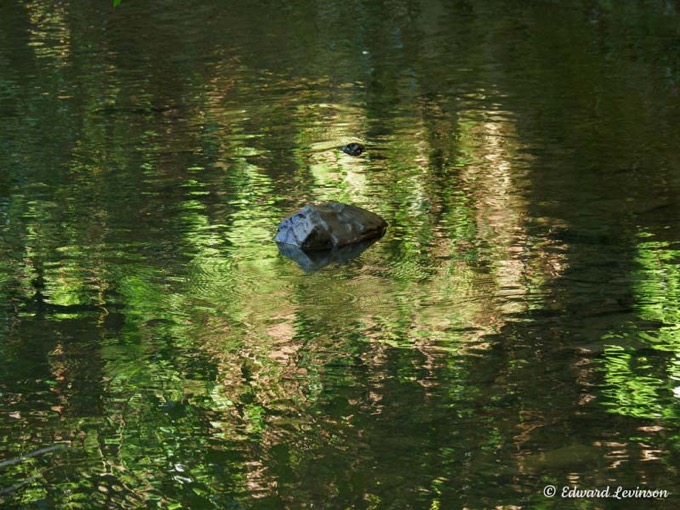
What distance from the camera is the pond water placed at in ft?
15.0

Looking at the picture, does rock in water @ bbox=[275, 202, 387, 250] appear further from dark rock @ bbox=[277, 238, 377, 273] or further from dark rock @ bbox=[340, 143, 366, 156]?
dark rock @ bbox=[340, 143, 366, 156]

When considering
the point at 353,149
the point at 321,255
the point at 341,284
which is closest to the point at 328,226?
the point at 321,255

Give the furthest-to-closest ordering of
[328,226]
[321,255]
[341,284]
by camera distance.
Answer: [328,226] → [321,255] → [341,284]

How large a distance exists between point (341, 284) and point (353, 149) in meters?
2.70

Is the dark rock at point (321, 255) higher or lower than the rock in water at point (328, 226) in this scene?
lower

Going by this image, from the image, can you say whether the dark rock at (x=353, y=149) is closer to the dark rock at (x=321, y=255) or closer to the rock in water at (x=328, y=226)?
Result: the rock in water at (x=328, y=226)

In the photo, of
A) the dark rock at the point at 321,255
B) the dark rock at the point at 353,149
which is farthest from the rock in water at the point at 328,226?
the dark rock at the point at 353,149

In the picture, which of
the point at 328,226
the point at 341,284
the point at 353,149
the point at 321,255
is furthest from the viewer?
the point at 353,149

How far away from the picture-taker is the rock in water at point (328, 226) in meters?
7.02

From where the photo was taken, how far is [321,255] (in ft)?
22.9

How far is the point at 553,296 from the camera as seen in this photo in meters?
6.13

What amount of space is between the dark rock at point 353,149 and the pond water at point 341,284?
59 millimetres

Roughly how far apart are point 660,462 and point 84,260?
3345mm

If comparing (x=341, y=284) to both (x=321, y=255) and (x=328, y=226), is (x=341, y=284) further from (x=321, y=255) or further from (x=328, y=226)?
(x=328, y=226)
